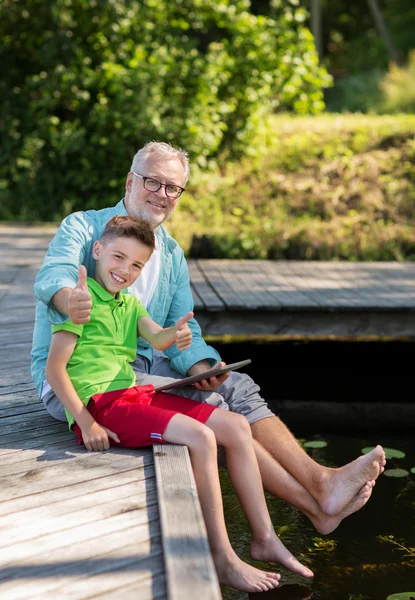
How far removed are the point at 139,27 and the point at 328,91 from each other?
10.5m

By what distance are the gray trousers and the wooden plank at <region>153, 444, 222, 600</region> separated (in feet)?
1.31

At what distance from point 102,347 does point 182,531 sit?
0.83 m

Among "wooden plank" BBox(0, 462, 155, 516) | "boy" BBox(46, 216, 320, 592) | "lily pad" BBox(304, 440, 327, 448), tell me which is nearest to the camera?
"wooden plank" BBox(0, 462, 155, 516)

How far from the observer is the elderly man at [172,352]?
296 centimetres

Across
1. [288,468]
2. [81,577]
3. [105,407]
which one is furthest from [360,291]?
[81,577]

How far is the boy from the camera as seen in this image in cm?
270

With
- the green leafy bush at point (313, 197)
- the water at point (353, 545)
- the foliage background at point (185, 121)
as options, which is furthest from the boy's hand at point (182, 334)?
the foliage background at point (185, 121)

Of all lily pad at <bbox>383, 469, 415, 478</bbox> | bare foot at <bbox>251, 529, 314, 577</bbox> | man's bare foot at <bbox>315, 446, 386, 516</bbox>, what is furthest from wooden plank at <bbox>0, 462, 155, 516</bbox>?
lily pad at <bbox>383, 469, 415, 478</bbox>

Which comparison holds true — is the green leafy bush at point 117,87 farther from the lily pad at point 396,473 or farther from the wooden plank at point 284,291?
the lily pad at point 396,473

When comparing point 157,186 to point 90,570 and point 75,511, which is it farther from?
point 90,570

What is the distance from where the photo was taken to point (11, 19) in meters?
10.3

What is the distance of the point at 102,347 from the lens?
2812 millimetres

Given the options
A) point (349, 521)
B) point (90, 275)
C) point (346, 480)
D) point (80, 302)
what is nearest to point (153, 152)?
point (90, 275)

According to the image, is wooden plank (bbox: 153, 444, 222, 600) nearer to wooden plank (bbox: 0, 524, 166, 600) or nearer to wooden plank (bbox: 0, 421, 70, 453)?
wooden plank (bbox: 0, 524, 166, 600)
